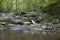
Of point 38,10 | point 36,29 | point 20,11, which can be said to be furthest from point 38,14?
point 36,29

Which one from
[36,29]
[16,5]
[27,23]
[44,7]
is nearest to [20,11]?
[16,5]

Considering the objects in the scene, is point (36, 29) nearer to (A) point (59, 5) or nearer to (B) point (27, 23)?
(B) point (27, 23)

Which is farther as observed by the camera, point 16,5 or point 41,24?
point 16,5

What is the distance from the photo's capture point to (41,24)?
57.8ft

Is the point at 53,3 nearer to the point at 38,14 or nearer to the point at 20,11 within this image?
A: the point at 38,14

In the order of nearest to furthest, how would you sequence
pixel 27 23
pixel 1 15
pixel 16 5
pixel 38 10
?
pixel 27 23, pixel 1 15, pixel 38 10, pixel 16 5

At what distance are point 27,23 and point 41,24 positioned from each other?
55.1 inches

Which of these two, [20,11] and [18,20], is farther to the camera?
[20,11]

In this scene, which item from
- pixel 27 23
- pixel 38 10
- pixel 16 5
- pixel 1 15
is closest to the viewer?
pixel 27 23

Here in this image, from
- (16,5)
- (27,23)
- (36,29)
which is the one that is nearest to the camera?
(36,29)

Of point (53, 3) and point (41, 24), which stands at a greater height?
point (53, 3)

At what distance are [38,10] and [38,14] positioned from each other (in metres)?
1.34

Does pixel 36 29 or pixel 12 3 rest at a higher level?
pixel 12 3

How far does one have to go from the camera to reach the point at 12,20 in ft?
59.6
